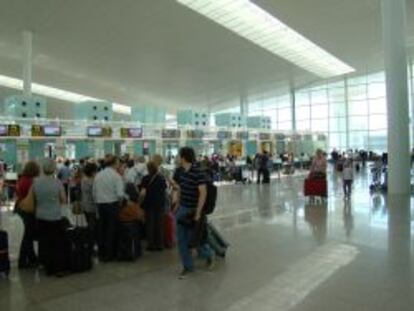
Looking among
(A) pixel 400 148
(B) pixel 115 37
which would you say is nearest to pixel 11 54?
(B) pixel 115 37

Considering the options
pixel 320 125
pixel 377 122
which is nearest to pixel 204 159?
pixel 377 122

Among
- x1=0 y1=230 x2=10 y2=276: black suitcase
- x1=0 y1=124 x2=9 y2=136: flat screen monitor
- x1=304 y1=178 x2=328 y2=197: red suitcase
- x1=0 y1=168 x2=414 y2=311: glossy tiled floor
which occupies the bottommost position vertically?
x1=0 y1=168 x2=414 y2=311: glossy tiled floor

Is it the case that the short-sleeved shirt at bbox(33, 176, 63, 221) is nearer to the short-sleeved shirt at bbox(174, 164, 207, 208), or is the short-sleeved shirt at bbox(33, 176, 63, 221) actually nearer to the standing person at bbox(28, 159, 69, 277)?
the standing person at bbox(28, 159, 69, 277)

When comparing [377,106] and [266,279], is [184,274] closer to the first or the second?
[266,279]

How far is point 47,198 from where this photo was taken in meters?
6.25

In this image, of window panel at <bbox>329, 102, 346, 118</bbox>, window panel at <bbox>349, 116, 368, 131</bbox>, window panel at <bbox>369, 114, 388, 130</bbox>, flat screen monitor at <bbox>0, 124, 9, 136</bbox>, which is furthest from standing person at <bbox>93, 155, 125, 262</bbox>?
window panel at <bbox>329, 102, 346, 118</bbox>

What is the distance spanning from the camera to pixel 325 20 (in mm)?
22469

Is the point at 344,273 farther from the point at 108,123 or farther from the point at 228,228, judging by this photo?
the point at 108,123

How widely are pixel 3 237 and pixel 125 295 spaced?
2085mm

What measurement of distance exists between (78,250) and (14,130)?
12.2 m

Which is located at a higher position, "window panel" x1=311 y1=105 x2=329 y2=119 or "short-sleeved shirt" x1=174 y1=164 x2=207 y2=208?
"window panel" x1=311 y1=105 x2=329 y2=119

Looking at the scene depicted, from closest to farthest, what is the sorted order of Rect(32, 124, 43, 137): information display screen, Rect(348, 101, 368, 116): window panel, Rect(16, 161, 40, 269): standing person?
Rect(16, 161, 40, 269): standing person, Rect(32, 124, 43, 137): information display screen, Rect(348, 101, 368, 116): window panel

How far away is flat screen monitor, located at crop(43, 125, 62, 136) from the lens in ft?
59.6

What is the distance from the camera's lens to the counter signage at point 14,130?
55.6 feet
